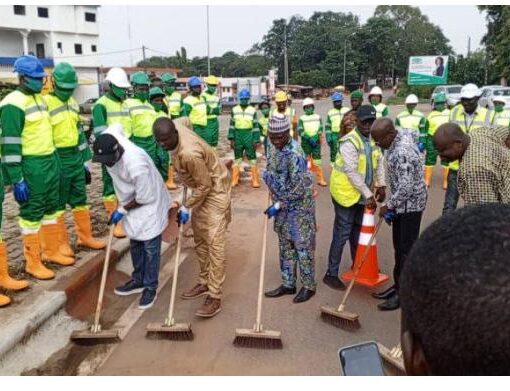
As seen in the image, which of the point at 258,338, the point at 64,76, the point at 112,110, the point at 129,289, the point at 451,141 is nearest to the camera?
the point at 451,141

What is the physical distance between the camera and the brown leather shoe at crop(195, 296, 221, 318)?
161 inches

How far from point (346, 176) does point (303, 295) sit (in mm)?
1152

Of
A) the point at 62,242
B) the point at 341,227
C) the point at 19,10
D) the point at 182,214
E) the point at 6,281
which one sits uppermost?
the point at 19,10

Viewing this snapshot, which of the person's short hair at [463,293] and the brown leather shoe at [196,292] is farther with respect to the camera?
the brown leather shoe at [196,292]

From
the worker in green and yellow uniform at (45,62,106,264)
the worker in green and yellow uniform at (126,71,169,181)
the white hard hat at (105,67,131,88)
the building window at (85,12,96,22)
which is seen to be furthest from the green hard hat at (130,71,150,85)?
the building window at (85,12,96,22)

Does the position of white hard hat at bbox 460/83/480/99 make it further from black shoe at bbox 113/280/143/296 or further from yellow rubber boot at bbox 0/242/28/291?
yellow rubber boot at bbox 0/242/28/291

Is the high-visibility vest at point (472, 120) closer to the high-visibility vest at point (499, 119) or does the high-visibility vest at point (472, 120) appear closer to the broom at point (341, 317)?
the high-visibility vest at point (499, 119)

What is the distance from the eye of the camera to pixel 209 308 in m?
4.12

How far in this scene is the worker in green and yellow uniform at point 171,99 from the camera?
9547 mm

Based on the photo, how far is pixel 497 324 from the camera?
2.54 ft

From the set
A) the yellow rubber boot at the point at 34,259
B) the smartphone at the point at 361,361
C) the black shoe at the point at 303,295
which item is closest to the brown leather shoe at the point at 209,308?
the black shoe at the point at 303,295

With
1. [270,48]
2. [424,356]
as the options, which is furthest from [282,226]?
[270,48]

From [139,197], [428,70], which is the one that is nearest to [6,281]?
[139,197]

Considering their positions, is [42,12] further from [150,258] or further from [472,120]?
[150,258]
